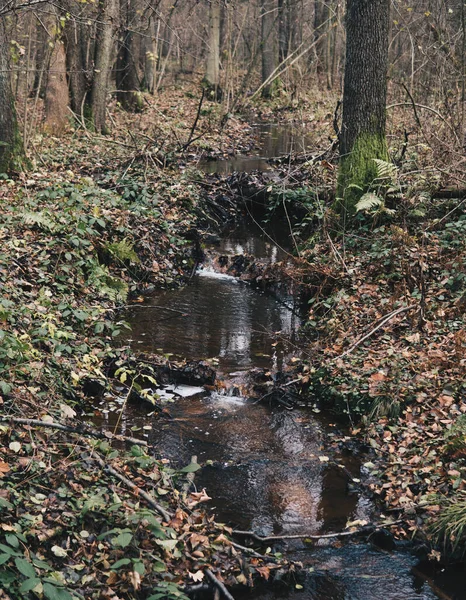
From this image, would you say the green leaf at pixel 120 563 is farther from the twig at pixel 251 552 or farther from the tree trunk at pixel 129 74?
the tree trunk at pixel 129 74

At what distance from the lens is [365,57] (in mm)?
10602

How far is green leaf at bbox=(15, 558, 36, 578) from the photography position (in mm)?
3920

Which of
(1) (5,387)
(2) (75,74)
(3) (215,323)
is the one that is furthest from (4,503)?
(2) (75,74)

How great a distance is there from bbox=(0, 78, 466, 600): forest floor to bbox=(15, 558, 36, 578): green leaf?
22 millimetres

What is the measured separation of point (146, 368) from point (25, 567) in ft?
14.1

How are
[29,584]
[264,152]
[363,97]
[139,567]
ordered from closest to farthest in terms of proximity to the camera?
[29,584] → [139,567] → [363,97] → [264,152]

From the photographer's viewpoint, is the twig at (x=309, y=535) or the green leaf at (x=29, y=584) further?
the twig at (x=309, y=535)

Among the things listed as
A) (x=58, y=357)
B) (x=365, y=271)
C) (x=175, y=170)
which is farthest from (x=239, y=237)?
(x=58, y=357)

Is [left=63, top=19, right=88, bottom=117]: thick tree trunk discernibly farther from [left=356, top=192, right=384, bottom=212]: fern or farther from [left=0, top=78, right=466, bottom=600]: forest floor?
[left=356, top=192, right=384, bottom=212]: fern

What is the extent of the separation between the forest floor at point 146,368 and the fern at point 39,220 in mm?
34

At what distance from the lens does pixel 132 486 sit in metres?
5.33

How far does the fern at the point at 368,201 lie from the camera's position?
10289mm

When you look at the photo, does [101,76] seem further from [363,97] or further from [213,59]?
[213,59]

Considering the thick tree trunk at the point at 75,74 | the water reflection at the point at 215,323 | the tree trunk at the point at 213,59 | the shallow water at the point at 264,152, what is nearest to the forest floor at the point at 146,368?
the water reflection at the point at 215,323
